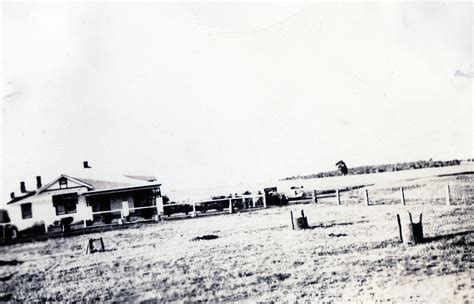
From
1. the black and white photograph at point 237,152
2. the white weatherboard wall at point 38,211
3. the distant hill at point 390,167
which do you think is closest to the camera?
the white weatherboard wall at point 38,211

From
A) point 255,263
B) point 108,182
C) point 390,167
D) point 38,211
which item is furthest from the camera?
point 390,167

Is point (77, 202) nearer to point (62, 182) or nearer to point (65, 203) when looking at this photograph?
point (65, 203)

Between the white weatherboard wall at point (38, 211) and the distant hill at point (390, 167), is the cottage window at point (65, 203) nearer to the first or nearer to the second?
the white weatherboard wall at point (38, 211)

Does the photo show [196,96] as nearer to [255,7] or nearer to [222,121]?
[222,121]

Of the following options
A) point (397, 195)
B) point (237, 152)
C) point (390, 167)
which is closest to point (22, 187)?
point (237, 152)

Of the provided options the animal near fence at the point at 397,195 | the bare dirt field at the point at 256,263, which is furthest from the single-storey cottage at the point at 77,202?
the animal near fence at the point at 397,195

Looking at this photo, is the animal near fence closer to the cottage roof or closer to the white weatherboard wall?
the cottage roof

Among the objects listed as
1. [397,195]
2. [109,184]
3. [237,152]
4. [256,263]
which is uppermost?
[237,152]

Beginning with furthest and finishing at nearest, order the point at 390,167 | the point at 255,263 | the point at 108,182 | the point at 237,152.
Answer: the point at 390,167
the point at 237,152
the point at 255,263
the point at 108,182
